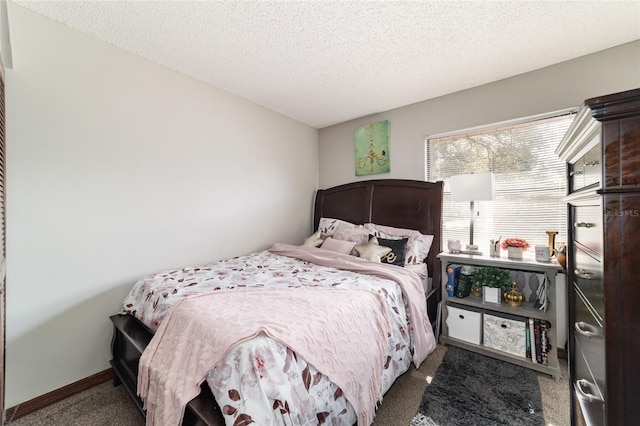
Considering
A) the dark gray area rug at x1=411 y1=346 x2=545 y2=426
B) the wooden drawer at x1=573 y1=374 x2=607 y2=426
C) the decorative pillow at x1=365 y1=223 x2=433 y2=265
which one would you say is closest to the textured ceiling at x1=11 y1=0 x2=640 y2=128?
the decorative pillow at x1=365 y1=223 x2=433 y2=265

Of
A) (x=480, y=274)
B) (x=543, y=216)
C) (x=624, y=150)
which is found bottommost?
(x=480, y=274)

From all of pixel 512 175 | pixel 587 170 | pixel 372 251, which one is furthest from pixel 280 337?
pixel 512 175

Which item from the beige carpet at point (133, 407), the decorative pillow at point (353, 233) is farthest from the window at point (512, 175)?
the beige carpet at point (133, 407)

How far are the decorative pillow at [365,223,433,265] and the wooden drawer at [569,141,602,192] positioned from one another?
1349 mm

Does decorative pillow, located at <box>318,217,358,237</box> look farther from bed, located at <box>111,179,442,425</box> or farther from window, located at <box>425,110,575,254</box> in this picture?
window, located at <box>425,110,575,254</box>

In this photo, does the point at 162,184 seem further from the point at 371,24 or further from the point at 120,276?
the point at 371,24

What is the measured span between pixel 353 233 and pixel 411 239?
636 millimetres

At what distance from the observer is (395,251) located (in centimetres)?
249

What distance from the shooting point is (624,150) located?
684 millimetres

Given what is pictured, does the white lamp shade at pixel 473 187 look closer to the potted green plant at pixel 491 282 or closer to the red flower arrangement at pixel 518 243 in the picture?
the red flower arrangement at pixel 518 243

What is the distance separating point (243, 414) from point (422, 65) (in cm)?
265

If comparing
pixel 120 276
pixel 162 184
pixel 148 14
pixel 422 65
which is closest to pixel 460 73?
pixel 422 65

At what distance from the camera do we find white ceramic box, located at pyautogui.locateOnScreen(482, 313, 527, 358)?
6.68ft

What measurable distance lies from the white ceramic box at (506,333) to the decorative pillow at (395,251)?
0.82 m
